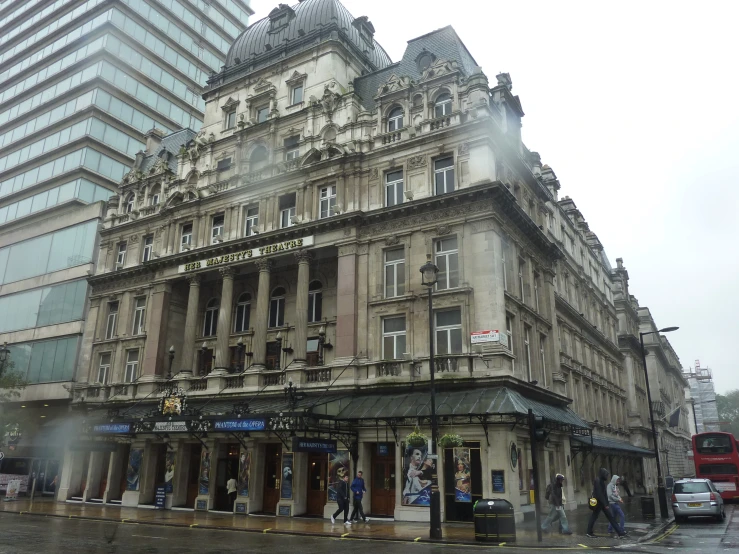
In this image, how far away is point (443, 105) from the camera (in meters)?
30.9

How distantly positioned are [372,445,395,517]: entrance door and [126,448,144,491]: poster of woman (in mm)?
14971

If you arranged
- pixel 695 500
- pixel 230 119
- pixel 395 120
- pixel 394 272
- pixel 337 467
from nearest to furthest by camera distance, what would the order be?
pixel 695 500 → pixel 337 467 → pixel 394 272 → pixel 395 120 → pixel 230 119

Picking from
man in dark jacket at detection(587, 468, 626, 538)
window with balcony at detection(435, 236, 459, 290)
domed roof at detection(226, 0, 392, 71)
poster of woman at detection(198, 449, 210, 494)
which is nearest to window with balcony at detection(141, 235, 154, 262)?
domed roof at detection(226, 0, 392, 71)

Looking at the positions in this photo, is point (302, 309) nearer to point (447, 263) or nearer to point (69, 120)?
point (447, 263)

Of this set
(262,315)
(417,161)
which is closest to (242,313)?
(262,315)

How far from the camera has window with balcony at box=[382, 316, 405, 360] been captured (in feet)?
93.6

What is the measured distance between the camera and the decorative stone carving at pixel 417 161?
99.2ft

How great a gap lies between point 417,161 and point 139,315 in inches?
863

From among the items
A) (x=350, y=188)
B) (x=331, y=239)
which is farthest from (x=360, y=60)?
(x=331, y=239)

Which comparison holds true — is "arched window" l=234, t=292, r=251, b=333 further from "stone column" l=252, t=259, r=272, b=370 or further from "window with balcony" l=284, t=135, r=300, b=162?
"window with balcony" l=284, t=135, r=300, b=162

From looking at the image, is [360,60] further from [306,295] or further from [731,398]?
[731,398]

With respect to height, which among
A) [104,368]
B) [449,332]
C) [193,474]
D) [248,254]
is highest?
[248,254]

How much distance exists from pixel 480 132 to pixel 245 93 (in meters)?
18.8

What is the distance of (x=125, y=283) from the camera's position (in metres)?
40.6
